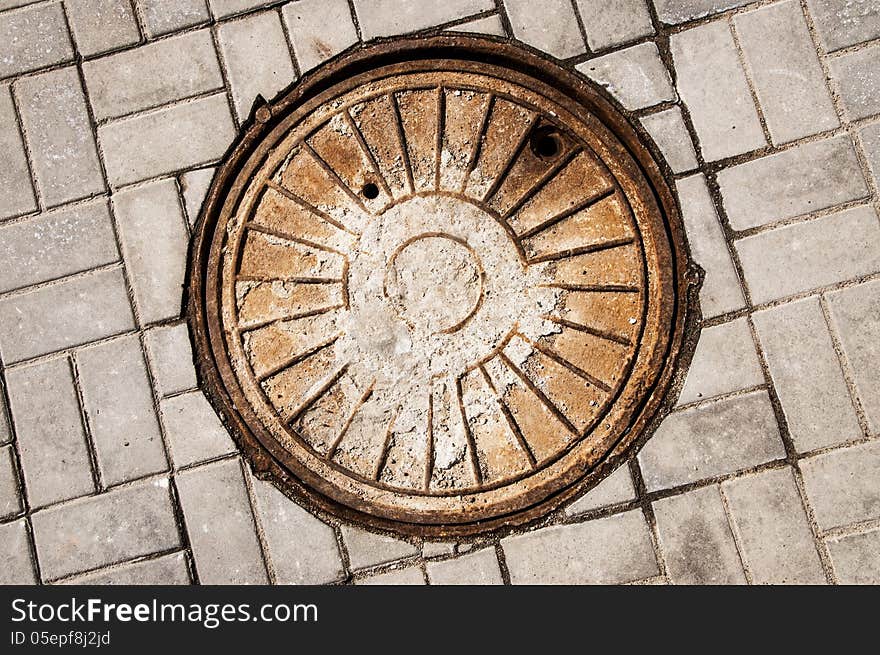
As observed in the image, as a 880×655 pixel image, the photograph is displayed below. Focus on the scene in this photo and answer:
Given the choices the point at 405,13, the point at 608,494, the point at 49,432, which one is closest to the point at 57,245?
the point at 49,432

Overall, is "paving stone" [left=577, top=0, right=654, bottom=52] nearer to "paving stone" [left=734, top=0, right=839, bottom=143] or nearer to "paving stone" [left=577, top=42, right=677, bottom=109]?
"paving stone" [left=577, top=42, right=677, bottom=109]

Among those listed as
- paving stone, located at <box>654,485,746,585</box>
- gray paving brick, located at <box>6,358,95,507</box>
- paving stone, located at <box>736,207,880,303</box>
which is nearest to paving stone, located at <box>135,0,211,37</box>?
gray paving brick, located at <box>6,358,95,507</box>

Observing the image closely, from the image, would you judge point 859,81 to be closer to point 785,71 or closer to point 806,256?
point 785,71

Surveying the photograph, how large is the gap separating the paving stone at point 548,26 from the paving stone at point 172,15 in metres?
1.08

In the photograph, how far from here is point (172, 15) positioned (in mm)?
2303

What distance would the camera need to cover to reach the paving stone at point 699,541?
2.13 metres

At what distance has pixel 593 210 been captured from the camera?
218cm

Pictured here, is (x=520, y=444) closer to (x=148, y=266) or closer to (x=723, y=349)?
(x=723, y=349)

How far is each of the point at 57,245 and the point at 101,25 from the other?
0.79 meters

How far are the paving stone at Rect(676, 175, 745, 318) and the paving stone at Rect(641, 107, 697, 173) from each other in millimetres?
56

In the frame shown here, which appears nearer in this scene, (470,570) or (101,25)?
(470,570)

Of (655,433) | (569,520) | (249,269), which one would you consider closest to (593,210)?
(655,433)

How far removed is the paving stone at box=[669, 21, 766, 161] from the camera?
221 cm

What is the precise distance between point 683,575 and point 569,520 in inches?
15.9
